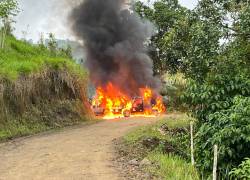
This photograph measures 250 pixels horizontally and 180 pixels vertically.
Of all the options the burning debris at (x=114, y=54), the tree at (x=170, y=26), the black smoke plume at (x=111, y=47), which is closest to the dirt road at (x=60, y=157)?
the tree at (x=170, y=26)

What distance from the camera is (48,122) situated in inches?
1033

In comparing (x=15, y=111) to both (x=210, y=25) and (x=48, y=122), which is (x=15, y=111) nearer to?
(x=48, y=122)

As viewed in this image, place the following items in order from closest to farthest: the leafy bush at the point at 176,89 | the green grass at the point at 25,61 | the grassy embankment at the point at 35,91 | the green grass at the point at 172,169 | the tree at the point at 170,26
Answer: the green grass at the point at 172,169, the tree at the point at 170,26, the leafy bush at the point at 176,89, the grassy embankment at the point at 35,91, the green grass at the point at 25,61

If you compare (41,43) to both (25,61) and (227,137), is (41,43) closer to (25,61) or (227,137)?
(25,61)

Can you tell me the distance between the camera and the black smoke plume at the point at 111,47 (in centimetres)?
4822

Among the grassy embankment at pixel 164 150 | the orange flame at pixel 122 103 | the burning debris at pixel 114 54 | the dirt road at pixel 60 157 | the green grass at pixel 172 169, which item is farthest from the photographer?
the burning debris at pixel 114 54

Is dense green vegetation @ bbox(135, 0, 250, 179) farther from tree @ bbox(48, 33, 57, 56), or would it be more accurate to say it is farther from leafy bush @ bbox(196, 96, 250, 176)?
tree @ bbox(48, 33, 57, 56)

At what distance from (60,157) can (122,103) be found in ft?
93.7

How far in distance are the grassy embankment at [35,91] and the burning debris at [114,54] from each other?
42.1 feet

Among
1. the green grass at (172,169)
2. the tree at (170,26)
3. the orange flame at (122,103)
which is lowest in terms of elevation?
the green grass at (172,169)

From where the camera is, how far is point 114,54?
159 ft

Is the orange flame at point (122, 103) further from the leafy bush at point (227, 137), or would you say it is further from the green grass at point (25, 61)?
the leafy bush at point (227, 137)

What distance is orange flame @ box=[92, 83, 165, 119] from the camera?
42.1 meters

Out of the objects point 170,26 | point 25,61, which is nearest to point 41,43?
point 25,61
